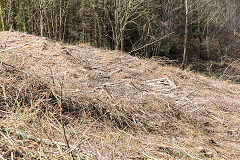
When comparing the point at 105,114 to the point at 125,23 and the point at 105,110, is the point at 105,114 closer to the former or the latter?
the point at 105,110

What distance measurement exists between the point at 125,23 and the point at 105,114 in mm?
9736

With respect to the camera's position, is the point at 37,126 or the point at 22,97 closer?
the point at 37,126

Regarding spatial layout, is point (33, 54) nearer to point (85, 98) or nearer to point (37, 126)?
point (85, 98)

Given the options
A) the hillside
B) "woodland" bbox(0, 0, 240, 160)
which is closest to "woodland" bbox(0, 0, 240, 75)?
"woodland" bbox(0, 0, 240, 160)

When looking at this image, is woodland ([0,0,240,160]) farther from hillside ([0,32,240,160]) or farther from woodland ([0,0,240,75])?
woodland ([0,0,240,75])

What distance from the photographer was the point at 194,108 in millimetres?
3900

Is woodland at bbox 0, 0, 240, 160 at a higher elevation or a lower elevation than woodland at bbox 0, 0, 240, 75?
lower

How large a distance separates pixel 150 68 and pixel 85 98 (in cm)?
353

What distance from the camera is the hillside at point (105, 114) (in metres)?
1.74

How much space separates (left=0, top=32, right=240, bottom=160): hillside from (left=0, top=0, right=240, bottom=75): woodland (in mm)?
4952

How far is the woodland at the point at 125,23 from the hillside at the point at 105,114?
16.2 ft

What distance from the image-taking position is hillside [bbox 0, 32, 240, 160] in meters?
1.74

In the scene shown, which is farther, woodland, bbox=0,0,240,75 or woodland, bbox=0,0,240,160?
woodland, bbox=0,0,240,75

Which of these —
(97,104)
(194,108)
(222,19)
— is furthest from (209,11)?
(97,104)
